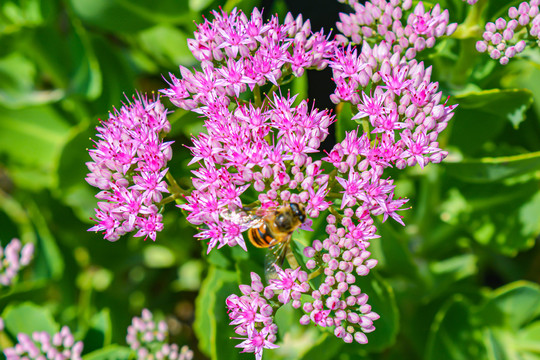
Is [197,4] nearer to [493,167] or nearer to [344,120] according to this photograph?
[344,120]

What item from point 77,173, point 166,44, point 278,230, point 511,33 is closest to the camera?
point 278,230

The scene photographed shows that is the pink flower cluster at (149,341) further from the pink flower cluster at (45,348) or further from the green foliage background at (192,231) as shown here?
the pink flower cluster at (45,348)

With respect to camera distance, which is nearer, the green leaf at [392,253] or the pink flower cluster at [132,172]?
the pink flower cluster at [132,172]

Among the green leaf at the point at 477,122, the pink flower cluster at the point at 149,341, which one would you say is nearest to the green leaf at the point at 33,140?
the pink flower cluster at the point at 149,341

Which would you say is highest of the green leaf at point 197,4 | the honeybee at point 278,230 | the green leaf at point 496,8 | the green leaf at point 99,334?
the green leaf at point 197,4

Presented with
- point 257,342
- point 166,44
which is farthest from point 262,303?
point 166,44
